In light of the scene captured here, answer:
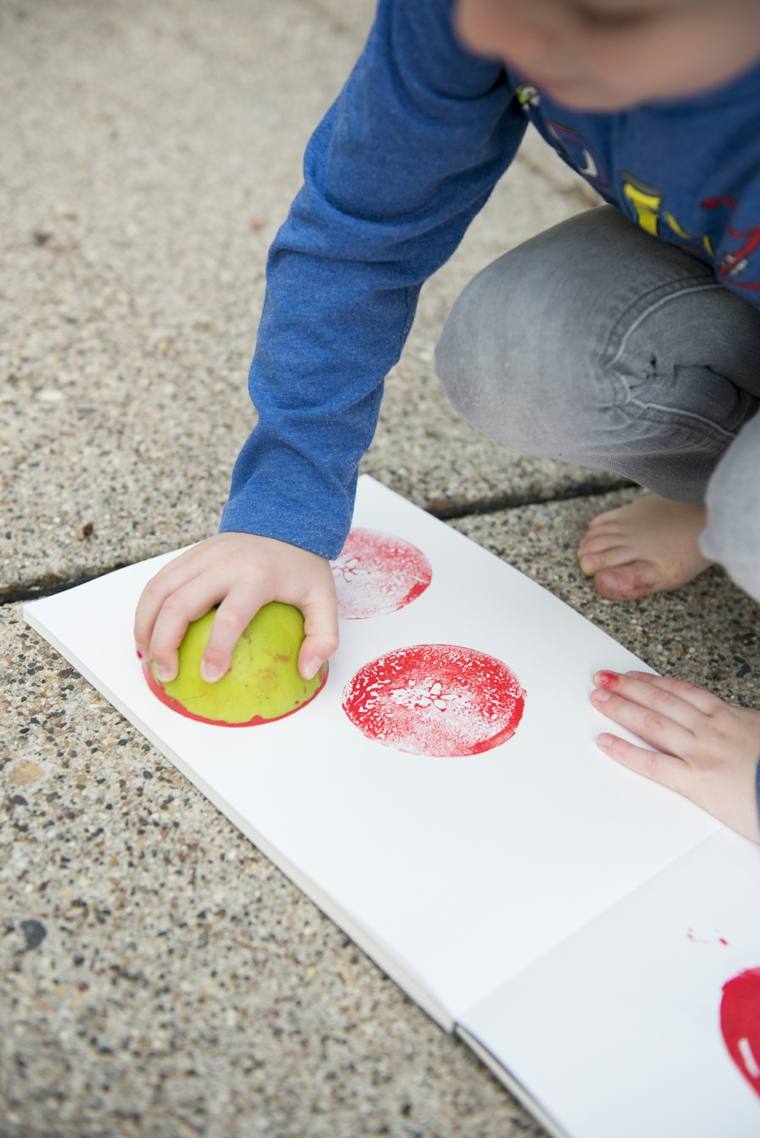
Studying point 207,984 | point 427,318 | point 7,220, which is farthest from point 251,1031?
point 7,220

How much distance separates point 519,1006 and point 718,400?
56 centimetres

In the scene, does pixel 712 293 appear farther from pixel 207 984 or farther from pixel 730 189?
pixel 207 984

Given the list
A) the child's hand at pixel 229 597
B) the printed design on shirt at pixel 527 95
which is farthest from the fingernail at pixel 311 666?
the printed design on shirt at pixel 527 95

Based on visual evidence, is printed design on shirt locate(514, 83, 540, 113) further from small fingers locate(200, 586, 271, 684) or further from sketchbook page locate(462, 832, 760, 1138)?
sketchbook page locate(462, 832, 760, 1138)

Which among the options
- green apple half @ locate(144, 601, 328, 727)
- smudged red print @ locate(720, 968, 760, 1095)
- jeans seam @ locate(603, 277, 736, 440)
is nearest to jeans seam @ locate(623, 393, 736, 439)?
jeans seam @ locate(603, 277, 736, 440)

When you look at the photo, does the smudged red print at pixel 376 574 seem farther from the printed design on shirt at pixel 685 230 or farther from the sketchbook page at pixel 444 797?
the printed design on shirt at pixel 685 230

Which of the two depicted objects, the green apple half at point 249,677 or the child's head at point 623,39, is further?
the green apple half at point 249,677

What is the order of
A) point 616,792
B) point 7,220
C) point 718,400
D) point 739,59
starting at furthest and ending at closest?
1. point 7,220
2. point 718,400
3. point 616,792
4. point 739,59

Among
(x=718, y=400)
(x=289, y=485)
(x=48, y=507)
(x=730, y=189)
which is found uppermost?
(x=730, y=189)

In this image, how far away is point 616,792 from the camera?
91 centimetres

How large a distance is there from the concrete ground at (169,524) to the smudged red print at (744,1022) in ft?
0.48

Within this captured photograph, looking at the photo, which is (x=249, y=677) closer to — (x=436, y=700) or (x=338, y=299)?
(x=436, y=700)

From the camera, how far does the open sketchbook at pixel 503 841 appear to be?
28.8 inches

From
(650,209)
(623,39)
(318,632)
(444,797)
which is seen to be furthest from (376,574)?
(623,39)
